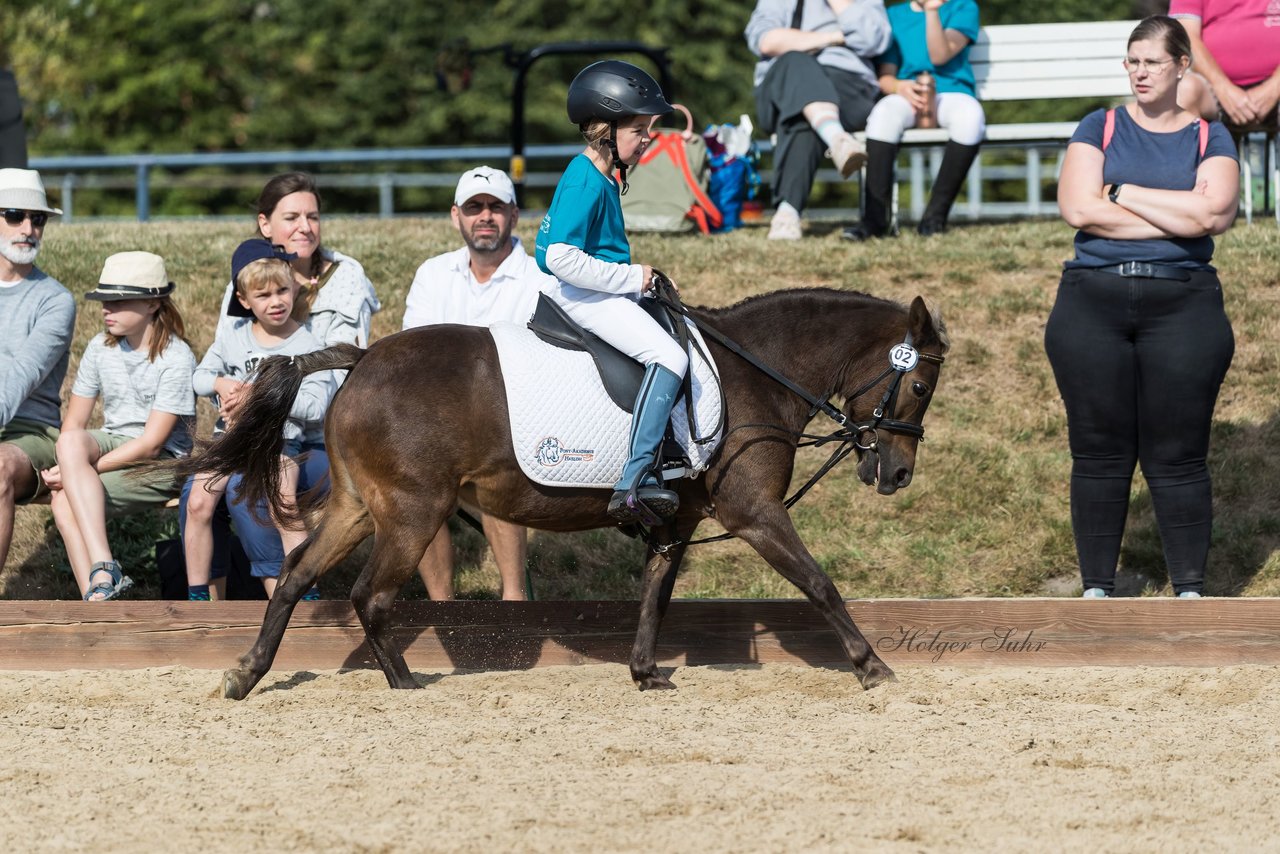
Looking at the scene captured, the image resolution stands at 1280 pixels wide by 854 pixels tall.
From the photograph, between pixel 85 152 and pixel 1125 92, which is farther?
pixel 85 152

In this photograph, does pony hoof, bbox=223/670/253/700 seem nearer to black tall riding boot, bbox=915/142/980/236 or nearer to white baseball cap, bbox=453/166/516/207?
white baseball cap, bbox=453/166/516/207

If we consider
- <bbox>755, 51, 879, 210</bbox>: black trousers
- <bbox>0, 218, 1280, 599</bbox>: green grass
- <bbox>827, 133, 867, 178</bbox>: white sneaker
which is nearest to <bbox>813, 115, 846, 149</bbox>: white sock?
<bbox>827, 133, 867, 178</bbox>: white sneaker

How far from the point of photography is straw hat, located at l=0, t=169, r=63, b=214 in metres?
7.85

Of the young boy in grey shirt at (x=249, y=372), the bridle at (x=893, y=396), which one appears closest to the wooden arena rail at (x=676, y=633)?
the young boy in grey shirt at (x=249, y=372)

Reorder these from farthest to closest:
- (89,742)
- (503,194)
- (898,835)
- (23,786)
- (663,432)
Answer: (503,194) < (663,432) < (89,742) < (23,786) < (898,835)

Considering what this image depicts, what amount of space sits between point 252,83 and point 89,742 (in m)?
29.6

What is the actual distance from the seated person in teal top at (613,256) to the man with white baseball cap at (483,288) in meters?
1.37

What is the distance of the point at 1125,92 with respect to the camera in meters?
12.1

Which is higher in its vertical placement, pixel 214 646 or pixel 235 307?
pixel 235 307

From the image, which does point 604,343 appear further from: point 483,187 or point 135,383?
point 135,383

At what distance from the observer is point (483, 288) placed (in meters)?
7.71

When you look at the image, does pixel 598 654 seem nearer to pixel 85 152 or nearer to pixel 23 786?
pixel 23 786

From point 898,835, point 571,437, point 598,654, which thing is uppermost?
point 571,437

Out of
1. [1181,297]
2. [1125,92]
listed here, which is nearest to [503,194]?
[1181,297]
